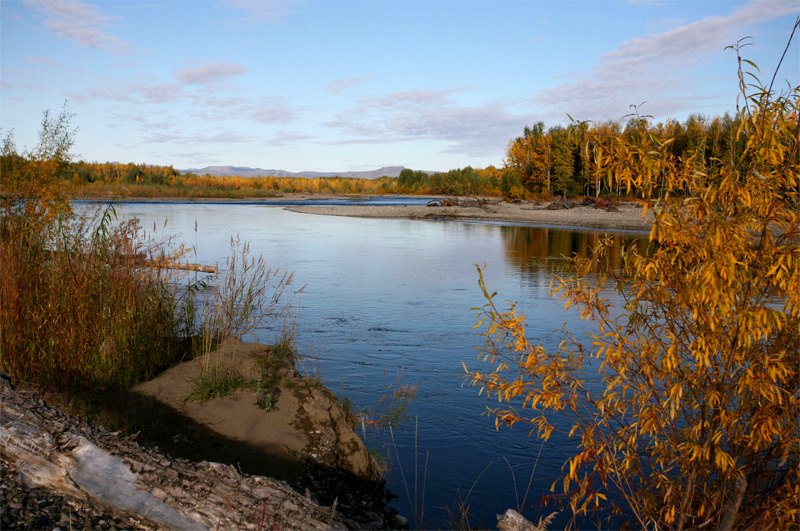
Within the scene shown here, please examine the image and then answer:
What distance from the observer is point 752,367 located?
3.35 metres

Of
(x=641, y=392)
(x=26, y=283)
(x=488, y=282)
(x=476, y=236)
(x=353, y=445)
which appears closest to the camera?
(x=641, y=392)

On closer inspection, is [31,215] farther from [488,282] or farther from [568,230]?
[568,230]

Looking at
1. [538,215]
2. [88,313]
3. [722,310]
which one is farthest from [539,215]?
[722,310]

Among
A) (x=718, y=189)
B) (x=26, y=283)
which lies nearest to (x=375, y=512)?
(x=718, y=189)

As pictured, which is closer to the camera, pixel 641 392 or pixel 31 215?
pixel 641 392

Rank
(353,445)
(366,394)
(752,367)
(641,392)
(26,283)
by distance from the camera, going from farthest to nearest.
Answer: (366,394) → (26,283) → (353,445) → (641,392) → (752,367)

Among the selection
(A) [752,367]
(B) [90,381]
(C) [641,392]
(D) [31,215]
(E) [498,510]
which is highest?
(D) [31,215]

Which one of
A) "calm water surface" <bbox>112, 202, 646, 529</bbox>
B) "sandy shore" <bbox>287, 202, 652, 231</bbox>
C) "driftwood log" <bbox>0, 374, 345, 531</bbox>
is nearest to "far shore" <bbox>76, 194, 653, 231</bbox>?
"sandy shore" <bbox>287, 202, 652, 231</bbox>

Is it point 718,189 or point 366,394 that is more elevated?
point 718,189

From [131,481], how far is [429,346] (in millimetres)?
6223

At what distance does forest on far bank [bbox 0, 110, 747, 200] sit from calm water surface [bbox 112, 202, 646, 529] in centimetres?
275

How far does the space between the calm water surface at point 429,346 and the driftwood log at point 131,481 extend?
5.46 feet

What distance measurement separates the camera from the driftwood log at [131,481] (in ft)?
10.5

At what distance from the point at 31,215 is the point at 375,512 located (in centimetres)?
556
